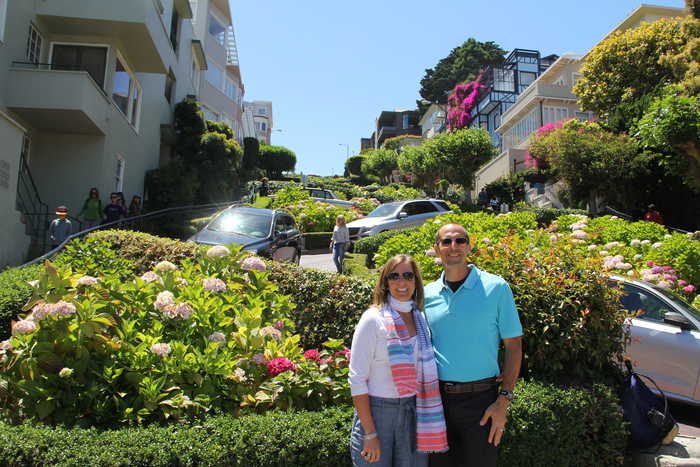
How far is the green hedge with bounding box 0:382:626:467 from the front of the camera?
3.16m

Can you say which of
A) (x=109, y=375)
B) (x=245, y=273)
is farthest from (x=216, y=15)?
(x=109, y=375)

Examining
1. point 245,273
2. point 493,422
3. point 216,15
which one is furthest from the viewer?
point 216,15

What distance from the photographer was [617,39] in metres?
29.5

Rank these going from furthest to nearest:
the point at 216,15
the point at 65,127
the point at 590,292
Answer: the point at 216,15 → the point at 65,127 → the point at 590,292

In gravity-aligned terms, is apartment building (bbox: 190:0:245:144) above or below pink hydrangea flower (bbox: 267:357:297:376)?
above

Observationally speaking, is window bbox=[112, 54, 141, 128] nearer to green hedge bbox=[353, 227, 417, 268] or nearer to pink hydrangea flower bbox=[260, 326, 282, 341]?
green hedge bbox=[353, 227, 417, 268]

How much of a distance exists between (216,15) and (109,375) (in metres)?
32.2

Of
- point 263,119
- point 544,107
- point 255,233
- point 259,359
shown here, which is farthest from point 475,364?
point 263,119

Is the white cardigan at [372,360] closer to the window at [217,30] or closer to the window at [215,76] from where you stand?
the window at [215,76]

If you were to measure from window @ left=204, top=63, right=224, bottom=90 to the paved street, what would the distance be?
57.8 feet

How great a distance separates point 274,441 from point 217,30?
110ft

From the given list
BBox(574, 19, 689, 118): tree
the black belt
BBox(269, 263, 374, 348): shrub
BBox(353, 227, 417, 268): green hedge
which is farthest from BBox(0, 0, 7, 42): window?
BBox(574, 19, 689, 118): tree

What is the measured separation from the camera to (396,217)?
1759 centimetres

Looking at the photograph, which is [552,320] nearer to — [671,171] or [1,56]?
[1,56]
